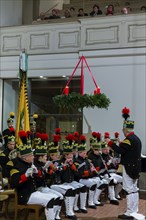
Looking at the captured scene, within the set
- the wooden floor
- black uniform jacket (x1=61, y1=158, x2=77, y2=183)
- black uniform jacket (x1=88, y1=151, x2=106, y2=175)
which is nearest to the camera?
the wooden floor

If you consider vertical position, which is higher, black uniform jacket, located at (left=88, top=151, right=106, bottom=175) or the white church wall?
the white church wall

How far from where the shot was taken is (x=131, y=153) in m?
7.64

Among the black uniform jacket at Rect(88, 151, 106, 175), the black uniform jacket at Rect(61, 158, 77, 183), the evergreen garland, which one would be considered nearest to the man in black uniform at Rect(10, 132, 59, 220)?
the black uniform jacket at Rect(61, 158, 77, 183)

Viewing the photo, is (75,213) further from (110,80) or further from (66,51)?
(66,51)

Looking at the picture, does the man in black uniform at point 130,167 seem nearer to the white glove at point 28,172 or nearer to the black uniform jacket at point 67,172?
the black uniform jacket at point 67,172

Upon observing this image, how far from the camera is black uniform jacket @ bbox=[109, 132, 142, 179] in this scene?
7570 millimetres

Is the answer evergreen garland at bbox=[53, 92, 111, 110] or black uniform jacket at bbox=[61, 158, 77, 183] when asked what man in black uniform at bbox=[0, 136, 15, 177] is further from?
evergreen garland at bbox=[53, 92, 111, 110]

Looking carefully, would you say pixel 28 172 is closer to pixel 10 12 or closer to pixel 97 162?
pixel 97 162

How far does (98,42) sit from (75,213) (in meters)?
6.14

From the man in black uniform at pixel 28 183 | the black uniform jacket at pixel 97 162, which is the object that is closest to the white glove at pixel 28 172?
the man in black uniform at pixel 28 183

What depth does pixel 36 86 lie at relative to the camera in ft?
44.8

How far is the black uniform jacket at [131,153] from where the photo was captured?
7570 millimetres

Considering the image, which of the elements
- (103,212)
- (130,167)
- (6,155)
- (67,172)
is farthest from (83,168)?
(6,155)

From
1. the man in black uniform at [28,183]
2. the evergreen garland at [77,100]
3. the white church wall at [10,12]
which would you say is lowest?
the man in black uniform at [28,183]
